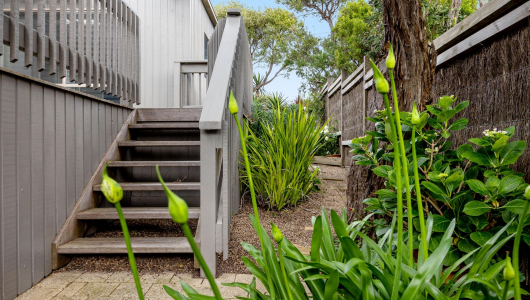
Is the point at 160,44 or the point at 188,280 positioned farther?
the point at 160,44

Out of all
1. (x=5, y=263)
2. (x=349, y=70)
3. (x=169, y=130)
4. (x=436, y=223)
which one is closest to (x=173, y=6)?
(x=169, y=130)

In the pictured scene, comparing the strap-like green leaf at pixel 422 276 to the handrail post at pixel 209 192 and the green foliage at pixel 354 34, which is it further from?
the green foliage at pixel 354 34

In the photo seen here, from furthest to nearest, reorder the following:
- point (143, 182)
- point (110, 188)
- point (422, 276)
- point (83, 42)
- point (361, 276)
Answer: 1. point (143, 182)
2. point (83, 42)
3. point (361, 276)
4. point (422, 276)
5. point (110, 188)

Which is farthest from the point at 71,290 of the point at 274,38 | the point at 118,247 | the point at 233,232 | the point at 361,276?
the point at 274,38

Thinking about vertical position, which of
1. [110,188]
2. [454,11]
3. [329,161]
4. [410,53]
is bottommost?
[329,161]

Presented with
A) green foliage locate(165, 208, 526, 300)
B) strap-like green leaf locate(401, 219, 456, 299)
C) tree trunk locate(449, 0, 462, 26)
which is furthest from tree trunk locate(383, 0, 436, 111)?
tree trunk locate(449, 0, 462, 26)

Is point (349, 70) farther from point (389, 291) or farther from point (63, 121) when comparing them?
point (389, 291)

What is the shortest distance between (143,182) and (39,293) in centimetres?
142

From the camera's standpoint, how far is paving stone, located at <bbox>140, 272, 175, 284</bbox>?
6.64 feet

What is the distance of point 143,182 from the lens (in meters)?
3.20

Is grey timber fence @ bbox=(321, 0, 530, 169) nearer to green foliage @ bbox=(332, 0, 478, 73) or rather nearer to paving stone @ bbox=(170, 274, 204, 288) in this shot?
paving stone @ bbox=(170, 274, 204, 288)

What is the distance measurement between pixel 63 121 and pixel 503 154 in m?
2.56

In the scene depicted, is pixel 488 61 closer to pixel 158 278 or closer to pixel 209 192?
pixel 209 192

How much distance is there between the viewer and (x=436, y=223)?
1409mm
